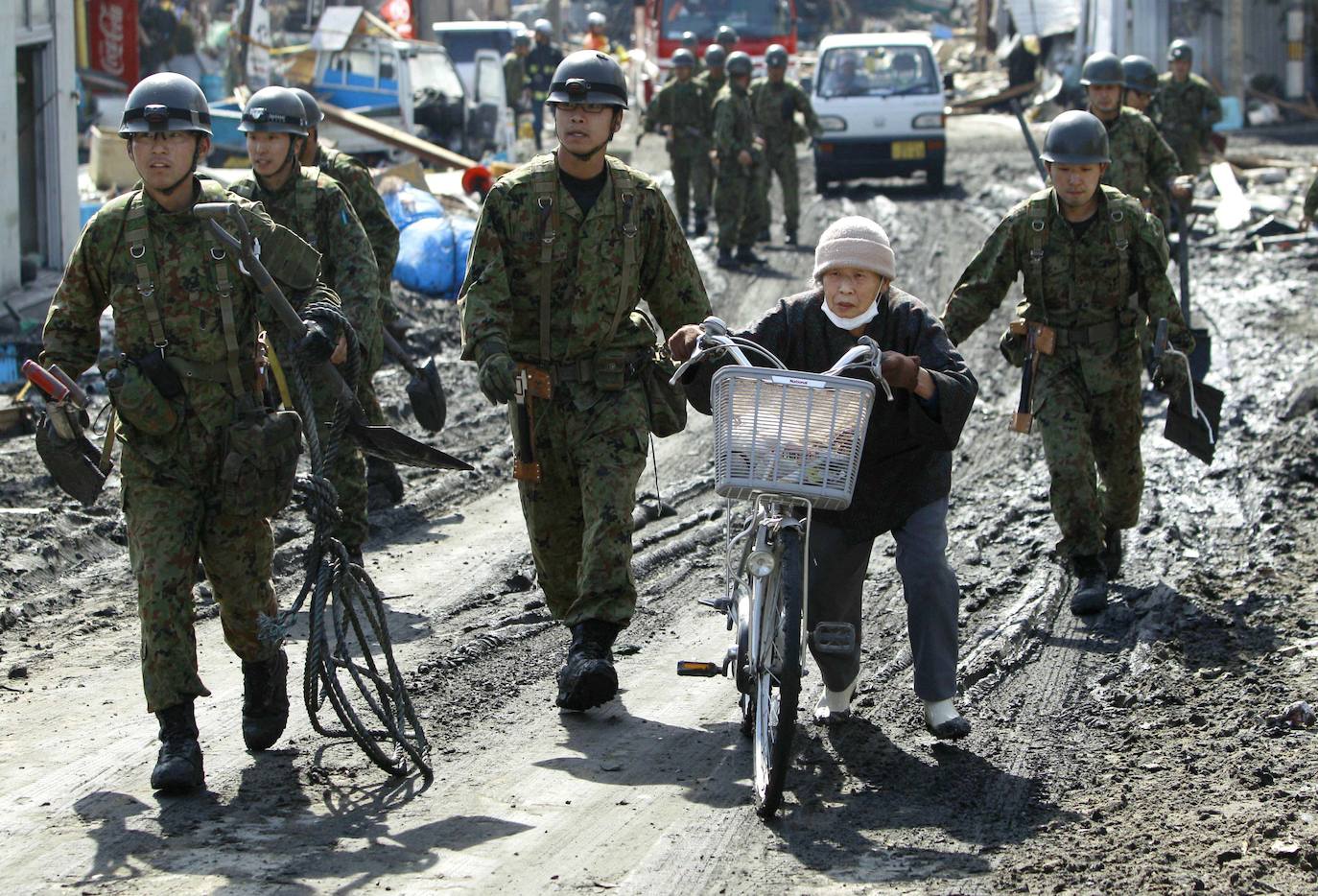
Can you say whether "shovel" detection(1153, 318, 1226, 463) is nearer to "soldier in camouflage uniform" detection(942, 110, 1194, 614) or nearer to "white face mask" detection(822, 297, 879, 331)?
"soldier in camouflage uniform" detection(942, 110, 1194, 614)

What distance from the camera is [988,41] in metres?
41.1

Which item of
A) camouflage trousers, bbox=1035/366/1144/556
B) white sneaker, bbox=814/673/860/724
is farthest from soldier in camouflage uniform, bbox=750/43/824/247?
white sneaker, bbox=814/673/860/724

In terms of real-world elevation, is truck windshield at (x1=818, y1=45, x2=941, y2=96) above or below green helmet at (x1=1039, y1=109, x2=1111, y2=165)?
above

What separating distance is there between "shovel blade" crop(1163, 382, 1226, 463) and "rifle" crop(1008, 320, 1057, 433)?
25.4 inches

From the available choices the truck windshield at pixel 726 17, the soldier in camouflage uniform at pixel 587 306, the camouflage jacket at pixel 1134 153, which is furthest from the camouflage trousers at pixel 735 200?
the soldier in camouflage uniform at pixel 587 306

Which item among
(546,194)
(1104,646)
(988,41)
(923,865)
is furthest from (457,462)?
(988,41)

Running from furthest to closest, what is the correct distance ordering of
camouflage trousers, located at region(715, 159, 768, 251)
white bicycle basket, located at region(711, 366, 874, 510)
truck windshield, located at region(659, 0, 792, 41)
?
truck windshield, located at region(659, 0, 792, 41) → camouflage trousers, located at region(715, 159, 768, 251) → white bicycle basket, located at region(711, 366, 874, 510)

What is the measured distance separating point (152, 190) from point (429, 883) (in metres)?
2.34

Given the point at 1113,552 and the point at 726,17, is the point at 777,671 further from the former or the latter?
the point at 726,17

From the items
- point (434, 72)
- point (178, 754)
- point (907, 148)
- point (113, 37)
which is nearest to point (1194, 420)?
point (178, 754)

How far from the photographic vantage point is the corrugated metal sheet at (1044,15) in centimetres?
3591

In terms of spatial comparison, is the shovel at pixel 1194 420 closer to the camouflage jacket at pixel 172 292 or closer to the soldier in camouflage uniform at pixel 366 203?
the soldier in camouflage uniform at pixel 366 203

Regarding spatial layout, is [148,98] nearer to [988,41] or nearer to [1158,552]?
[1158,552]

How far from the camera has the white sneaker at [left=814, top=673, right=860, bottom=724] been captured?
602 centimetres
